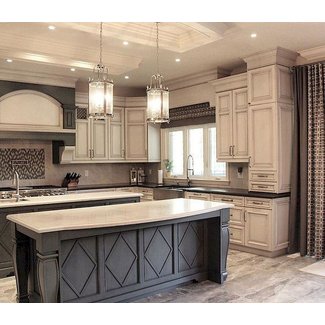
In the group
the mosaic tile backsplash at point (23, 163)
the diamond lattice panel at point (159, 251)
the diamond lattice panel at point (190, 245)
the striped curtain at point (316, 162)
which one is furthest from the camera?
the mosaic tile backsplash at point (23, 163)

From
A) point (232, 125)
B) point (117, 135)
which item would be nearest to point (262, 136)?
point (232, 125)

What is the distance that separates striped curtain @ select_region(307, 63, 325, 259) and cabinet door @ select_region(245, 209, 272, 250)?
580mm

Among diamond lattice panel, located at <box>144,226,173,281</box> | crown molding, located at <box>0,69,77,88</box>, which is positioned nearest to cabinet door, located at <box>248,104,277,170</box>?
diamond lattice panel, located at <box>144,226,173,281</box>

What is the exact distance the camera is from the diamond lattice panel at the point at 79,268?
2.90m

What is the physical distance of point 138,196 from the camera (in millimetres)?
4938

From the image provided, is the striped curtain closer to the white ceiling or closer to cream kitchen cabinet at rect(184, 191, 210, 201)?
the white ceiling

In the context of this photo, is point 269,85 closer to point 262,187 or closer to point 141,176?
point 262,187

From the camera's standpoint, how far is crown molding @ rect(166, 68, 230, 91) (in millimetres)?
5891

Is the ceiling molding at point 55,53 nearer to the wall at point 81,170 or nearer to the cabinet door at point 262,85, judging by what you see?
the cabinet door at point 262,85

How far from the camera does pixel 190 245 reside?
3764 millimetres

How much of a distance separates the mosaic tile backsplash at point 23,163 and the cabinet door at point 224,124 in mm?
3197

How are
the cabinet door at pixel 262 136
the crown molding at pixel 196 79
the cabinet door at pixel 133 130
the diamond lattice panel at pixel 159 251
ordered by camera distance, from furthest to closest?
the cabinet door at pixel 133 130 < the crown molding at pixel 196 79 < the cabinet door at pixel 262 136 < the diamond lattice panel at pixel 159 251

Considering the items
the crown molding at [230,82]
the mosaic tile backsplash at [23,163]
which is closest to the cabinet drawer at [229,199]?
the crown molding at [230,82]
